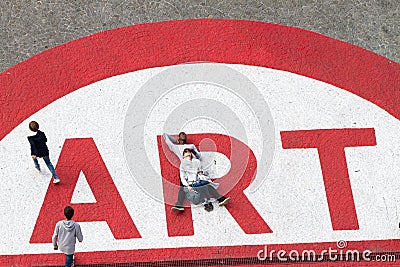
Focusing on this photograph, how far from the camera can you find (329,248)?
991 cm

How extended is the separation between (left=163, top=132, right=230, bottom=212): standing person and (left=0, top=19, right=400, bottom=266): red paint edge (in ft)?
5.42

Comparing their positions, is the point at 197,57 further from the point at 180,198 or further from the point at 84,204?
the point at 84,204

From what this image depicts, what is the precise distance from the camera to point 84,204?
10141 mm

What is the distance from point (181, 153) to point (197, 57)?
211 centimetres

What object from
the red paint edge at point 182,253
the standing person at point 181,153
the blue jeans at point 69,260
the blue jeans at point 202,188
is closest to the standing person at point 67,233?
the blue jeans at point 69,260

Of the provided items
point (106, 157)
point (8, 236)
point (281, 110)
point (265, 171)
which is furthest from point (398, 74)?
point (8, 236)

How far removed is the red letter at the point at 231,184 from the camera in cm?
1005

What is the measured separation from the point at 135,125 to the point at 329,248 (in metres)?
4.02

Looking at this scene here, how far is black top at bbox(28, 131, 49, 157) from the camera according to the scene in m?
9.53

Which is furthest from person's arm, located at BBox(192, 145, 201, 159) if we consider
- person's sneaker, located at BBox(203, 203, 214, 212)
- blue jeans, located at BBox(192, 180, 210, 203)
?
person's sneaker, located at BBox(203, 203, 214, 212)

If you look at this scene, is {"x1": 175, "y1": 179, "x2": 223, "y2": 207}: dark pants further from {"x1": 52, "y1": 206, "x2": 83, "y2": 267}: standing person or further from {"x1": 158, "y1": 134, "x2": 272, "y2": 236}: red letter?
{"x1": 52, "y1": 206, "x2": 83, "y2": 267}: standing person

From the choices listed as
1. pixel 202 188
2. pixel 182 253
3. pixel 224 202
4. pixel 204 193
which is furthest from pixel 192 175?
pixel 182 253

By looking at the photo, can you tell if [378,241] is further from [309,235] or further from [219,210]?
[219,210]

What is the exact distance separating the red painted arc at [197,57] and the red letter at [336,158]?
2.89 ft
